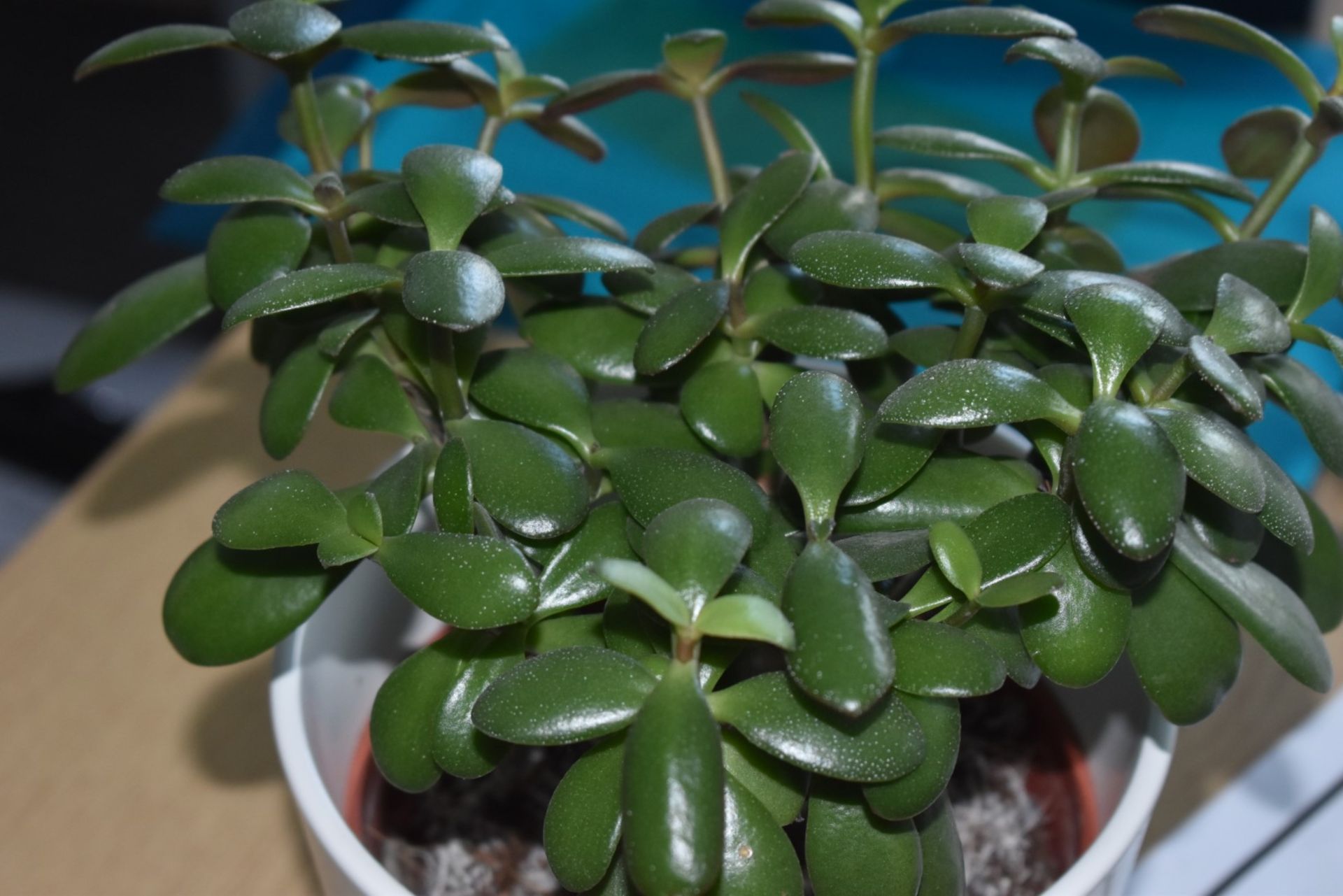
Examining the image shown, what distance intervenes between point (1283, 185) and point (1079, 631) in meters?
0.29

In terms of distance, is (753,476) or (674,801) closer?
(674,801)

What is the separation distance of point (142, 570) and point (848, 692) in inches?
30.7

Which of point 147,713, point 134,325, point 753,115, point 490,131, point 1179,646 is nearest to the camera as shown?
point 1179,646

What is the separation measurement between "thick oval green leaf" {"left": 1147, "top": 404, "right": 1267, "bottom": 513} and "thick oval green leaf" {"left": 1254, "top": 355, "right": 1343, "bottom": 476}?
6 centimetres

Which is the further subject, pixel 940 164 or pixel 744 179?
pixel 940 164

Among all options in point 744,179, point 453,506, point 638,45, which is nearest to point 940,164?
point 638,45

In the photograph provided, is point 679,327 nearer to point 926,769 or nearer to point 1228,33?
point 926,769

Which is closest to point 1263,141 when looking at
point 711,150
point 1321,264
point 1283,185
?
point 1283,185

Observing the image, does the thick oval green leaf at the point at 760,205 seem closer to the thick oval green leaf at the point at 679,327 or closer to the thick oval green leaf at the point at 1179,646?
the thick oval green leaf at the point at 679,327

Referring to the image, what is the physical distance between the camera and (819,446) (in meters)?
0.44

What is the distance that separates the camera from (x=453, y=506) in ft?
1.54

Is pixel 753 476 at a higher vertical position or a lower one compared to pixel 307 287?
lower

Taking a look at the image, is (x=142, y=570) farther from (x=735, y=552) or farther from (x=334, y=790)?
(x=735, y=552)

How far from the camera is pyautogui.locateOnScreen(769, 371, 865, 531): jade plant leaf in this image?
44 centimetres
